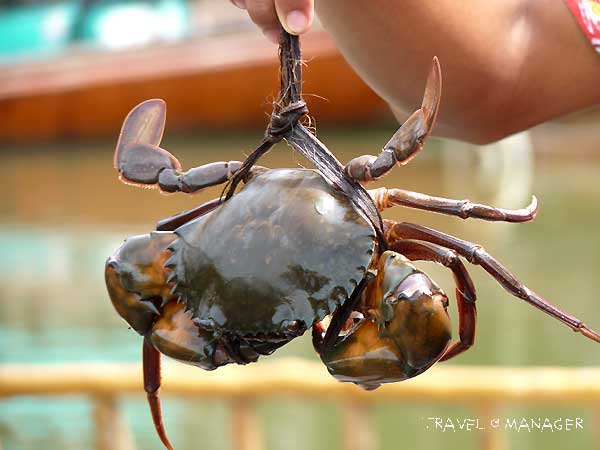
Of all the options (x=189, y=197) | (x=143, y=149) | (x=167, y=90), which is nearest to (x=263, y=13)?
(x=143, y=149)

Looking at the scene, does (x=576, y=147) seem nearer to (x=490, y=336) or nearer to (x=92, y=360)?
(x=490, y=336)

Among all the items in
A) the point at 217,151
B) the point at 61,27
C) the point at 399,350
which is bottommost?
the point at 399,350

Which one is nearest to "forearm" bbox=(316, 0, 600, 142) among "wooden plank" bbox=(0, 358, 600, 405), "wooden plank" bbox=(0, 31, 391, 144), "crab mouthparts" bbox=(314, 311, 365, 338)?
"crab mouthparts" bbox=(314, 311, 365, 338)

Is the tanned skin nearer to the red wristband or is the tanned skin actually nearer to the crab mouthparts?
the red wristband

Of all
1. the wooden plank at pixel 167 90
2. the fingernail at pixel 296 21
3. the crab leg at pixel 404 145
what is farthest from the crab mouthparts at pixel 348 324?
the wooden plank at pixel 167 90

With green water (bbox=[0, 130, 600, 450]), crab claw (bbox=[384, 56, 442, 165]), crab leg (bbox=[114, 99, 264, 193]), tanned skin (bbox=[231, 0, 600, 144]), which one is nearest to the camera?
crab claw (bbox=[384, 56, 442, 165])

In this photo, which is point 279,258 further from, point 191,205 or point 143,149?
point 191,205

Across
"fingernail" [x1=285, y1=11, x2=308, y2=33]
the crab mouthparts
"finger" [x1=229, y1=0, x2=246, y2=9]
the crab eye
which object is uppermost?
"finger" [x1=229, y1=0, x2=246, y2=9]

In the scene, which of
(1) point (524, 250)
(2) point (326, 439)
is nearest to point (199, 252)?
(2) point (326, 439)
